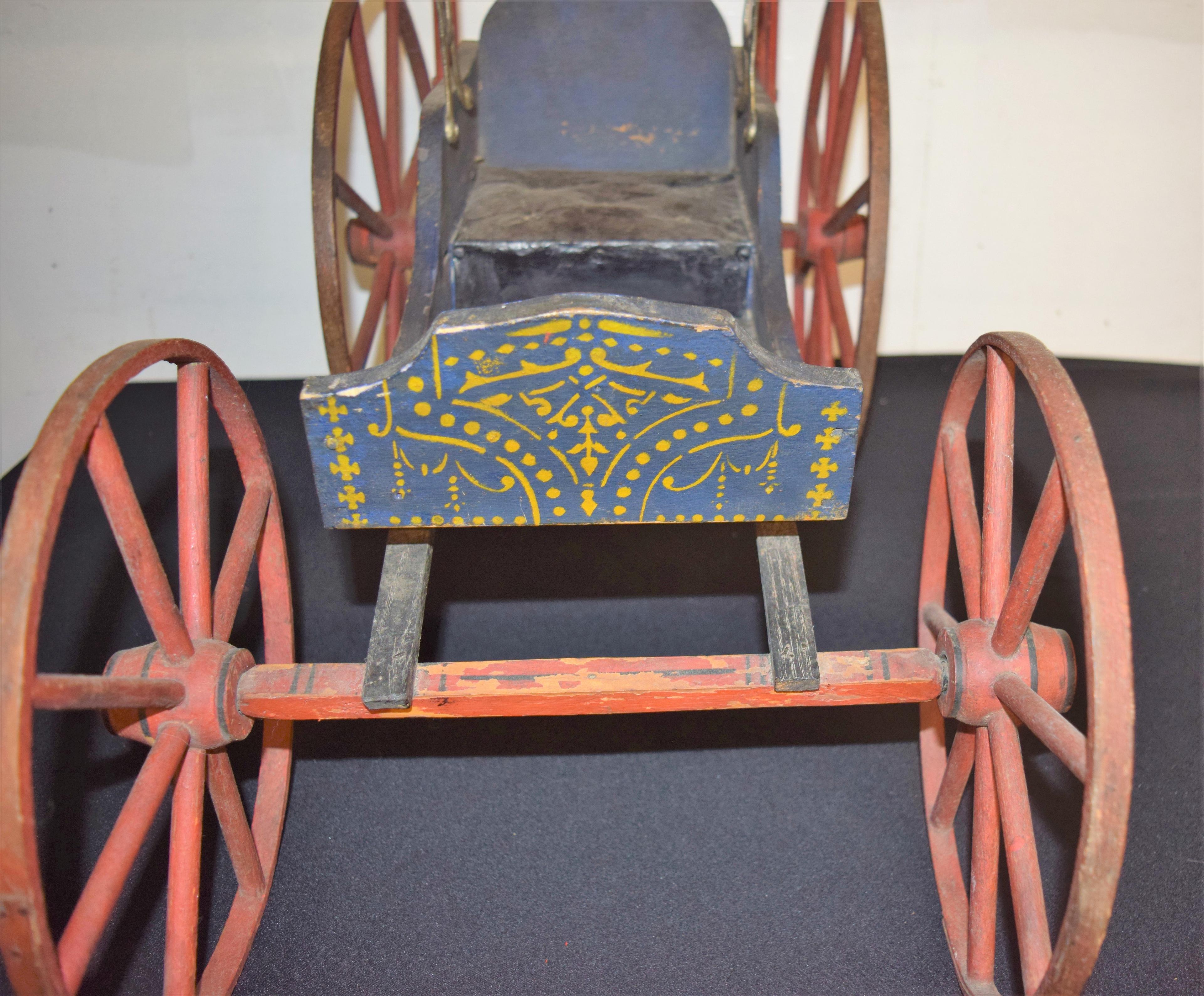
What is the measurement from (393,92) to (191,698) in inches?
56.5

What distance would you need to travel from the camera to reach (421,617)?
3.75 ft

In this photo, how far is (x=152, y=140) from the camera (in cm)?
226

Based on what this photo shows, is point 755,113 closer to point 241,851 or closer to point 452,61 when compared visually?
point 452,61

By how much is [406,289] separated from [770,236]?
96 centimetres

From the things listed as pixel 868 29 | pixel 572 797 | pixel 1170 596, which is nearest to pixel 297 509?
pixel 572 797

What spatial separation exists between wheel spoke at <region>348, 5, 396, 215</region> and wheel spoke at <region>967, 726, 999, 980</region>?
153 centimetres

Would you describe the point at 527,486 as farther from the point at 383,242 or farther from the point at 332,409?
the point at 383,242

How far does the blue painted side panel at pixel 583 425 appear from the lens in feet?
3.15

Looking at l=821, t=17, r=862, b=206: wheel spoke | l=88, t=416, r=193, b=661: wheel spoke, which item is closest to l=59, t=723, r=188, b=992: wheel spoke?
l=88, t=416, r=193, b=661: wheel spoke

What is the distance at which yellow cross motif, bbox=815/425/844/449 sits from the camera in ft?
3.43

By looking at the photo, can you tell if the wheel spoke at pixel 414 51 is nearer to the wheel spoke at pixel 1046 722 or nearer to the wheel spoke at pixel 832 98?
the wheel spoke at pixel 832 98

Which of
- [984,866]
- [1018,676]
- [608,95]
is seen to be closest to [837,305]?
[608,95]

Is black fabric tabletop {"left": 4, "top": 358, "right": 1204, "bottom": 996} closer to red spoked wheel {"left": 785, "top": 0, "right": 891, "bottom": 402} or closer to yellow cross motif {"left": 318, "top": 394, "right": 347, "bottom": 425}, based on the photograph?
red spoked wheel {"left": 785, "top": 0, "right": 891, "bottom": 402}

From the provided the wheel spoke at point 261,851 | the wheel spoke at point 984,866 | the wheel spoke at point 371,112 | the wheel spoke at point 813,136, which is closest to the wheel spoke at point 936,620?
the wheel spoke at point 984,866
